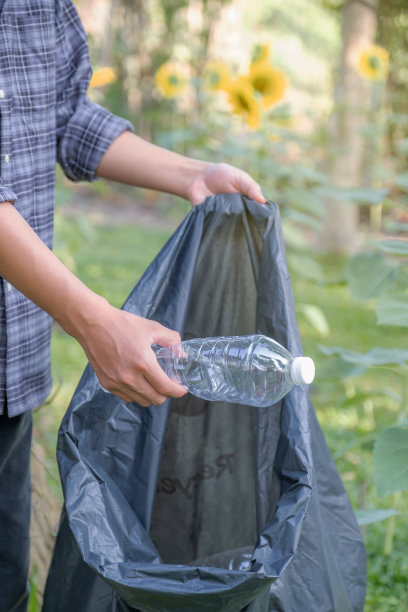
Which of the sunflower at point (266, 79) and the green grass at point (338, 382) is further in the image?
the sunflower at point (266, 79)

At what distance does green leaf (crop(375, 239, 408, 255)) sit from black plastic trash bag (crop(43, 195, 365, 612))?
1.41 feet

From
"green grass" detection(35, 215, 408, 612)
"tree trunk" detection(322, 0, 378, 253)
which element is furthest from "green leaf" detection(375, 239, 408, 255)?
"tree trunk" detection(322, 0, 378, 253)

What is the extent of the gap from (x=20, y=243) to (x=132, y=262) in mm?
4894

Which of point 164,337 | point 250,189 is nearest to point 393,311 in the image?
point 250,189

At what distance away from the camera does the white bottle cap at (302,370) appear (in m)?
1.11

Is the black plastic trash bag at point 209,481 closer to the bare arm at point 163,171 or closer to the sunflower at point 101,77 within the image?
the bare arm at point 163,171

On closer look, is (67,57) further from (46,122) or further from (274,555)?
(274,555)

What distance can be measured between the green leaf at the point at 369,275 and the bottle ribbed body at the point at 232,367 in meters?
0.81

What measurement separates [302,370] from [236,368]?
22cm

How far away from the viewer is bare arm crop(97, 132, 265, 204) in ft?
4.83

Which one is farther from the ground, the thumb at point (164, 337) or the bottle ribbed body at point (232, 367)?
the thumb at point (164, 337)

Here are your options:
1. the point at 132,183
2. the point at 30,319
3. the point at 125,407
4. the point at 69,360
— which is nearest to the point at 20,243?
the point at 30,319

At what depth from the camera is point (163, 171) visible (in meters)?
1.50

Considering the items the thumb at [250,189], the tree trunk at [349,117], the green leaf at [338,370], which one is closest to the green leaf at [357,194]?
the green leaf at [338,370]
